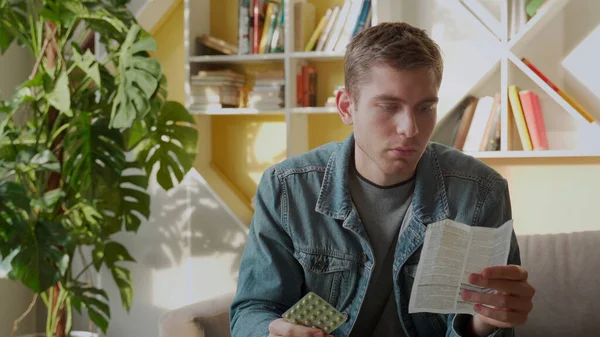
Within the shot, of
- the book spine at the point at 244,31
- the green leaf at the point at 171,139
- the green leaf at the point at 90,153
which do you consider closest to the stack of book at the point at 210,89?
the book spine at the point at 244,31

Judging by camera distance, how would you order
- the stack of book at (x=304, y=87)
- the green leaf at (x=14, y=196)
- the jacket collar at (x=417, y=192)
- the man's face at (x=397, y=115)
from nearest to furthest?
1. the man's face at (x=397, y=115)
2. the jacket collar at (x=417, y=192)
3. the green leaf at (x=14, y=196)
4. the stack of book at (x=304, y=87)

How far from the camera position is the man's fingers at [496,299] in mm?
1609

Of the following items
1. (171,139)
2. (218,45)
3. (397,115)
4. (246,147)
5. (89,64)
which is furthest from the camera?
(246,147)

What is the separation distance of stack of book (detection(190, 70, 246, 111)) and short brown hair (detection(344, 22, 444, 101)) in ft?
6.40

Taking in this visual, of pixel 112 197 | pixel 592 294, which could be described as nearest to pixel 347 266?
pixel 592 294

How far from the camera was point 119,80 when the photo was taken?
303cm

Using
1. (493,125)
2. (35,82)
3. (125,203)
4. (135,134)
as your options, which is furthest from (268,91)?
(35,82)

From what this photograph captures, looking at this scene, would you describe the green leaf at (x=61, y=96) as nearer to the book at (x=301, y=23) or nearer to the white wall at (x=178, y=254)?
the white wall at (x=178, y=254)

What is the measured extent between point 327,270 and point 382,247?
0.45ft

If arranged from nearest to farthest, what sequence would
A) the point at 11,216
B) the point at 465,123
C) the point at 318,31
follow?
the point at 11,216, the point at 465,123, the point at 318,31

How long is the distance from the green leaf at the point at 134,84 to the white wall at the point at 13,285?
1100 millimetres

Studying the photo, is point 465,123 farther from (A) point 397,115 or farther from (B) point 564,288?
(A) point 397,115

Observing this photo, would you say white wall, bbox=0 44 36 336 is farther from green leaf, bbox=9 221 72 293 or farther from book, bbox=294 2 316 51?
book, bbox=294 2 316 51

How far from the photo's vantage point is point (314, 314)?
162 centimetres
